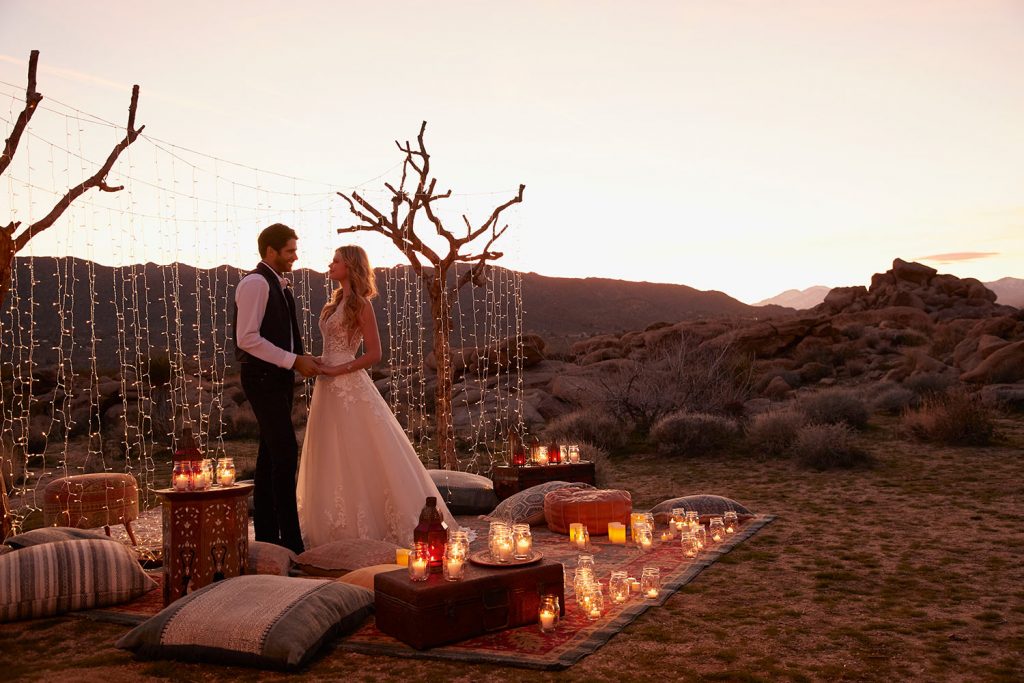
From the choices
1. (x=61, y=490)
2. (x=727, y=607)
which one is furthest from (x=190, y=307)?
(x=727, y=607)

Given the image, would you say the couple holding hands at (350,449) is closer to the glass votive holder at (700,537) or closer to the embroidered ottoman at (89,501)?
the glass votive holder at (700,537)

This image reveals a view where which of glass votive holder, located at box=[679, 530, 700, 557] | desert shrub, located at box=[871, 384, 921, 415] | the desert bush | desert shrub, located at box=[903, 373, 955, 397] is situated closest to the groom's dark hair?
glass votive holder, located at box=[679, 530, 700, 557]

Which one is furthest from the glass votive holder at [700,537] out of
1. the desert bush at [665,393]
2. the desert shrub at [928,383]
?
the desert shrub at [928,383]

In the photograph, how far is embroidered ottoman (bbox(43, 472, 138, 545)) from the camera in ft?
24.2

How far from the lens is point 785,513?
7.80m

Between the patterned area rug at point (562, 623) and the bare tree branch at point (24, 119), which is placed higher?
the bare tree branch at point (24, 119)

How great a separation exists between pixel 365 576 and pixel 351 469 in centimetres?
138

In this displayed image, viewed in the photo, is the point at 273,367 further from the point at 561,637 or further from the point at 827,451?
the point at 827,451

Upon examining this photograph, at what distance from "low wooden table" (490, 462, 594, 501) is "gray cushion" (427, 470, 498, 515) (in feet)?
0.40

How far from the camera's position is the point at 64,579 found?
4895 millimetres

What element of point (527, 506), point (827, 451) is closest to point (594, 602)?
point (527, 506)

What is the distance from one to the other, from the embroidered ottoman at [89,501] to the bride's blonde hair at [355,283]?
2817 millimetres

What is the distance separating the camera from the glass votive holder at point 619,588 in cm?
489

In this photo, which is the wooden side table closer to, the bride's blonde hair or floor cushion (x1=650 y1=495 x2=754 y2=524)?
the bride's blonde hair
